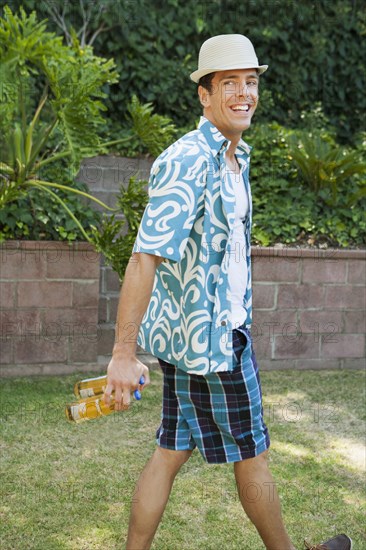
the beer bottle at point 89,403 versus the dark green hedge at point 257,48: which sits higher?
the dark green hedge at point 257,48

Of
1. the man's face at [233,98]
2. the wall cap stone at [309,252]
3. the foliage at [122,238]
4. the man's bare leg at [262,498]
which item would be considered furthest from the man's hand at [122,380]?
the wall cap stone at [309,252]

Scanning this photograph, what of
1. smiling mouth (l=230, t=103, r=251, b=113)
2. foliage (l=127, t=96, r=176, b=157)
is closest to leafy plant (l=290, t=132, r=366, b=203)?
foliage (l=127, t=96, r=176, b=157)

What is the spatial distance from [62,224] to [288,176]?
2098mm

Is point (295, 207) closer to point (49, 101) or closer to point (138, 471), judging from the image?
point (49, 101)

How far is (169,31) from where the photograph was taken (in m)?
8.18

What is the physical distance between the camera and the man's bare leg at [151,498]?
2.64 metres

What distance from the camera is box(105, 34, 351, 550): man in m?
2.42

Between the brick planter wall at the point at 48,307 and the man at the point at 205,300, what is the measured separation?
2.66m

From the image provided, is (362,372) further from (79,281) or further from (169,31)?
(169,31)

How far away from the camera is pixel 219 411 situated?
8.70ft

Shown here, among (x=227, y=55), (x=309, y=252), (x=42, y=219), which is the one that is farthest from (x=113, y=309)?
(x=227, y=55)

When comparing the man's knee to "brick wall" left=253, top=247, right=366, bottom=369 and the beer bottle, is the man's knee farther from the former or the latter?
"brick wall" left=253, top=247, right=366, bottom=369

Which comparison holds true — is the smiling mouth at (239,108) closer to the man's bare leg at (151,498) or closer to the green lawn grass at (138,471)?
the man's bare leg at (151,498)

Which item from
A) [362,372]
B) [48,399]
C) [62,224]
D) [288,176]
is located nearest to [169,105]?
[288,176]
